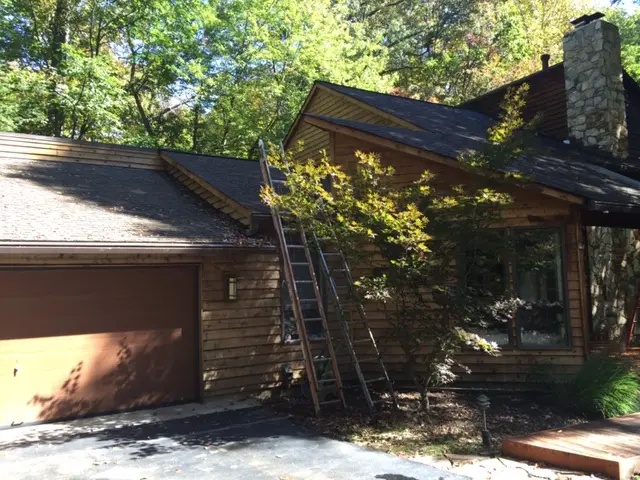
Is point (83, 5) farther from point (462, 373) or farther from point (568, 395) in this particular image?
point (568, 395)

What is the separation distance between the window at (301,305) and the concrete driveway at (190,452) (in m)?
2.01

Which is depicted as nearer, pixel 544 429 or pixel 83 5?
pixel 544 429

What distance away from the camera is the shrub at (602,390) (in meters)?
6.38

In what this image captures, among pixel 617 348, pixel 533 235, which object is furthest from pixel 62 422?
pixel 617 348

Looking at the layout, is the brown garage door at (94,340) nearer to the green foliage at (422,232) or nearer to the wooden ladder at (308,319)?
the wooden ladder at (308,319)

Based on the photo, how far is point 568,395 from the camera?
6.72 m

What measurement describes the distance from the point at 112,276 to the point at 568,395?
6.22 m

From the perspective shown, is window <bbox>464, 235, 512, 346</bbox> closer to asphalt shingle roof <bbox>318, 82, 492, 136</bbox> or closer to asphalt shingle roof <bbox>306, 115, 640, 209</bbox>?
asphalt shingle roof <bbox>306, 115, 640, 209</bbox>

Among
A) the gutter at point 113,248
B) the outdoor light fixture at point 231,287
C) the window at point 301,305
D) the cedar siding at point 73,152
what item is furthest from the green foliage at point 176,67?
the gutter at point 113,248

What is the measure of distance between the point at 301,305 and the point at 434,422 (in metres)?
3.27

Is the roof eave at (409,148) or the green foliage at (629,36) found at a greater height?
the green foliage at (629,36)

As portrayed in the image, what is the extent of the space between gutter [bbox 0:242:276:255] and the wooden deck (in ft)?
14.5

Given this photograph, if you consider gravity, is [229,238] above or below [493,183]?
below

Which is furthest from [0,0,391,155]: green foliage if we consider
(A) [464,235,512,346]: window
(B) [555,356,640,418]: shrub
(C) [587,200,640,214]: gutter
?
(B) [555,356,640,418]: shrub
